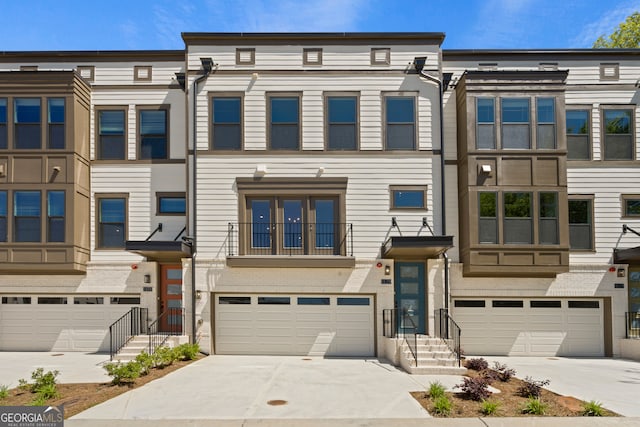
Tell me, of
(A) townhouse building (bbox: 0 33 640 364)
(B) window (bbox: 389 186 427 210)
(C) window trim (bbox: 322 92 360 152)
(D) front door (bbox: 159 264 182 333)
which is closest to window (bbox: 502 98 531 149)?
(A) townhouse building (bbox: 0 33 640 364)

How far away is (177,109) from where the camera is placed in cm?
1645

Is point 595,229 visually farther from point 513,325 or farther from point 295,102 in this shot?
point 295,102

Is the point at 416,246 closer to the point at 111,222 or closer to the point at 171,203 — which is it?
the point at 171,203

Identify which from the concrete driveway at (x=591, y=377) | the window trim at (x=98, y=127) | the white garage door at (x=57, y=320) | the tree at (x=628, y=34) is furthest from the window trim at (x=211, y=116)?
the tree at (x=628, y=34)

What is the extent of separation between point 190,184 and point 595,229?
1217cm

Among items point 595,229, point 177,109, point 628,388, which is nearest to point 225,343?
point 177,109

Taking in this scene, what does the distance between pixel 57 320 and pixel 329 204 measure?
8.92m

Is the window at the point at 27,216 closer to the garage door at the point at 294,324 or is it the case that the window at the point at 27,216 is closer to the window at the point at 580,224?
the garage door at the point at 294,324

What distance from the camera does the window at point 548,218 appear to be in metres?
15.0

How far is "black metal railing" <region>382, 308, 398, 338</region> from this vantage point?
1502 cm

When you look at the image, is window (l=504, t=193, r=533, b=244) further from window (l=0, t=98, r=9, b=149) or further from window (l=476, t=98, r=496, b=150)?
window (l=0, t=98, r=9, b=149)

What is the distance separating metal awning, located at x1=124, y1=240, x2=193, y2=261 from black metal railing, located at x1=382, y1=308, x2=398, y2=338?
5.87 m

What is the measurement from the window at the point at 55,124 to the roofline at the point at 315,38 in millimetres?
4224

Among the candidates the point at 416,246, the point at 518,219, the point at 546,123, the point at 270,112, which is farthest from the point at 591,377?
the point at 270,112
